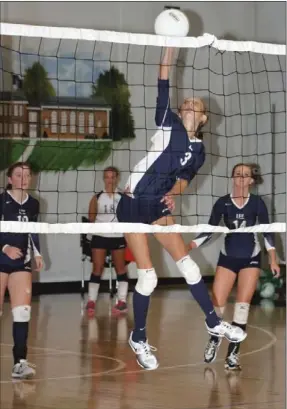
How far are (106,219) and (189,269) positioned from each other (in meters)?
4.32

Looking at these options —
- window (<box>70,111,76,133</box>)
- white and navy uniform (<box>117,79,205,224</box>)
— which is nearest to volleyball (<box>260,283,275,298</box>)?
window (<box>70,111,76,133</box>)

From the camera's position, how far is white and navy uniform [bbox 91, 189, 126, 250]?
10086 mm

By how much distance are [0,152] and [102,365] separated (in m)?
5.43

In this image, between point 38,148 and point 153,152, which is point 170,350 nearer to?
point 153,152

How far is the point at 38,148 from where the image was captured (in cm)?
1192

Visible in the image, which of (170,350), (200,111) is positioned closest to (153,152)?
(200,111)

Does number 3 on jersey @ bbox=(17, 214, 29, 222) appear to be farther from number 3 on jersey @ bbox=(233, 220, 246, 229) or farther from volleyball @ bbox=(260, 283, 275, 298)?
volleyball @ bbox=(260, 283, 275, 298)

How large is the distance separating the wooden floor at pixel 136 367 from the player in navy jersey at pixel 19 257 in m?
0.27

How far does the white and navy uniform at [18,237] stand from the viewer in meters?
6.11

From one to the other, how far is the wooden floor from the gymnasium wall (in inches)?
91.3

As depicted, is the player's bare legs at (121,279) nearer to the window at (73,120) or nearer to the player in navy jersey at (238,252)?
the window at (73,120)

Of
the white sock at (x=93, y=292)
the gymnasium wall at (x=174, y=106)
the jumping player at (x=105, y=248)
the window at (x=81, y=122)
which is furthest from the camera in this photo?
the gymnasium wall at (x=174, y=106)

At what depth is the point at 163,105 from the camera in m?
5.56

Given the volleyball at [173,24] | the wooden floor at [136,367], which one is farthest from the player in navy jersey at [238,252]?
the volleyball at [173,24]
